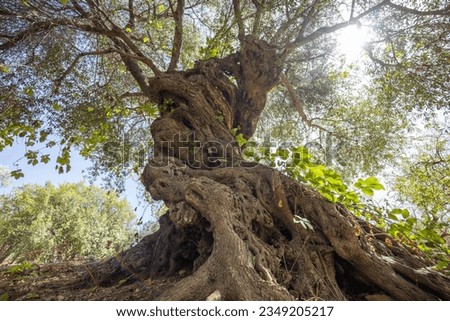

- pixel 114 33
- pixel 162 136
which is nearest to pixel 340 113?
pixel 162 136

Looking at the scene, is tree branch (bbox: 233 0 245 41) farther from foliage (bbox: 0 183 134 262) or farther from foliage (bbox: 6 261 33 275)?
foliage (bbox: 0 183 134 262)

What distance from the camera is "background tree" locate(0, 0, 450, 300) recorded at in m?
2.60

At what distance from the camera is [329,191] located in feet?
9.41

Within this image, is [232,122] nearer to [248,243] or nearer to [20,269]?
[248,243]

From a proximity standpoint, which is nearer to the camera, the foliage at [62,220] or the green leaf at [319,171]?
the green leaf at [319,171]

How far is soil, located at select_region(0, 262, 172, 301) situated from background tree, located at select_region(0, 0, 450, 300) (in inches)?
Result: 11.5

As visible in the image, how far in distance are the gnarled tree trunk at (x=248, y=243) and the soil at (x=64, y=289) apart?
226 millimetres

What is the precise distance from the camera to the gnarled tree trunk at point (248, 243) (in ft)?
7.25

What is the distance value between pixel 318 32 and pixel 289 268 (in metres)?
5.44

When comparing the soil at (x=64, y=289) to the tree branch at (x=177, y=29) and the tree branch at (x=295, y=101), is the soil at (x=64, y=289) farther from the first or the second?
the tree branch at (x=295, y=101)

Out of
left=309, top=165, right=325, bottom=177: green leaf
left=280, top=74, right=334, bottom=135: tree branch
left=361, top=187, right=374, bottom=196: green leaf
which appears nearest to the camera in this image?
left=361, top=187, right=374, bottom=196: green leaf

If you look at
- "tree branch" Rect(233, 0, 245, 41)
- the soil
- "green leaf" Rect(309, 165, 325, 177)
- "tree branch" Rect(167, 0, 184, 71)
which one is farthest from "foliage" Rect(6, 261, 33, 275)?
"tree branch" Rect(233, 0, 245, 41)

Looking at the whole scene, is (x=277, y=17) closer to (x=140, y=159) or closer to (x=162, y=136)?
(x=162, y=136)

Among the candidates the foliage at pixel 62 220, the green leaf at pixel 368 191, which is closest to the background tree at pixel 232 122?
the green leaf at pixel 368 191
